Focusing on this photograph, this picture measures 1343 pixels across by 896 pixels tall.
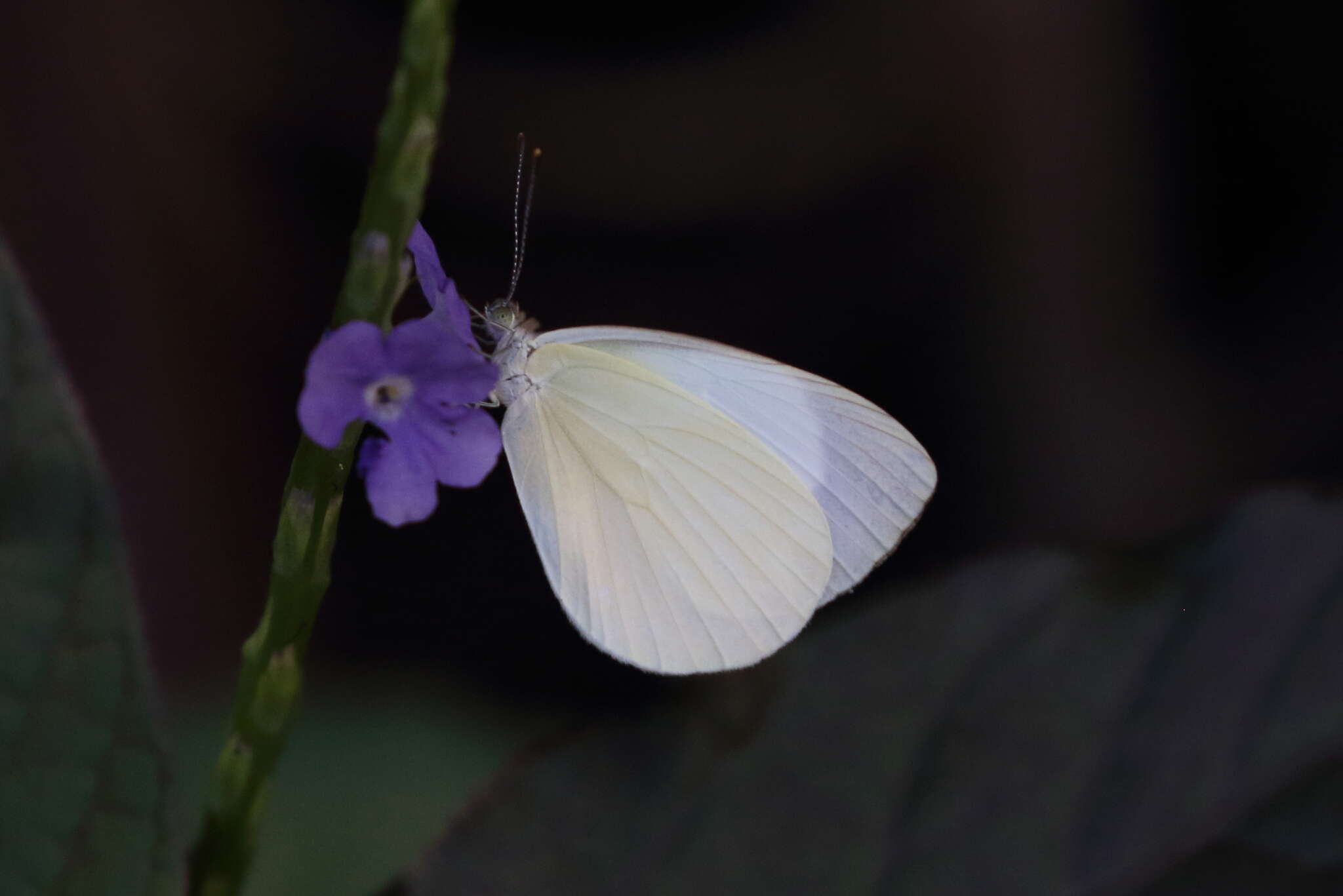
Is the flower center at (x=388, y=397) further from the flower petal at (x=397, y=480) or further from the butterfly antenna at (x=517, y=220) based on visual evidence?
the butterfly antenna at (x=517, y=220)

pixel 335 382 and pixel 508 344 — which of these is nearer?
pixel 335 382

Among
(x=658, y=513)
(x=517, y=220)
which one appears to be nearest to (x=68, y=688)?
(x=658, y=513)

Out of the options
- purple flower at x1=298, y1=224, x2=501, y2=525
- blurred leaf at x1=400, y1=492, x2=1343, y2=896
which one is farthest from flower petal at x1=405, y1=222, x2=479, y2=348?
blurred leaf at x1=400, y1=492, x2=1343, y2=896

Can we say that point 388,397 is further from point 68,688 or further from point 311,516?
point 68,688

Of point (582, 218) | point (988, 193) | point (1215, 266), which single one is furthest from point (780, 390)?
point (1215, 266)

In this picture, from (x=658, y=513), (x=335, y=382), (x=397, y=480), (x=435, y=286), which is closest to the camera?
(x=335, y=382)

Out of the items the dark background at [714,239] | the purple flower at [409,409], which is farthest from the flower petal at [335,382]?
the dark background at [714,239]

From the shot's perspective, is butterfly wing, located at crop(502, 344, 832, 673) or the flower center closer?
the flower center

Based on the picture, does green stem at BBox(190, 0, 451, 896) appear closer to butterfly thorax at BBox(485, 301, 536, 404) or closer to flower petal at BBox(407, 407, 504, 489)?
flower petal at BBox(407, 407, 504, 489)
